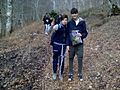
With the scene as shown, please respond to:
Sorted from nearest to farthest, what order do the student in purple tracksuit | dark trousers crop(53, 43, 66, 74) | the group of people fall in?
the group of people, the student in purple tracksuit, dark trousers crop(53, 43, 66, 74)

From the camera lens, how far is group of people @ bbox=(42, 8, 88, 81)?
10039mm

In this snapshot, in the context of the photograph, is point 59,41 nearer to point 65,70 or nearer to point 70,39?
point 70,39

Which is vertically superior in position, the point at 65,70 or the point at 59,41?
the point at 59,41

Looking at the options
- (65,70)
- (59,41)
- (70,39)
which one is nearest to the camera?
(70,39)

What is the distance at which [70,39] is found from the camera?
397 inches

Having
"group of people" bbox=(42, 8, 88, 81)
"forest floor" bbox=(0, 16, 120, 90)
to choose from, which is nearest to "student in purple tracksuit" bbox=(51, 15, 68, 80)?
"group of people" bbox=(42, 8, 88, 81)

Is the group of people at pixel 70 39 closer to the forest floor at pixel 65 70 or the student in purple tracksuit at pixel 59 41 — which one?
the student in purple tracksuit at pixel 59 41

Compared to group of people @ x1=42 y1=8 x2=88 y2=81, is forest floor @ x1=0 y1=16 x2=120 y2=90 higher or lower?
lower

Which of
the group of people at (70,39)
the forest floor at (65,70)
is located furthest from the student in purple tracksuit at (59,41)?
the forest floor at (65,70)

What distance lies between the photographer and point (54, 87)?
10164 millimetres

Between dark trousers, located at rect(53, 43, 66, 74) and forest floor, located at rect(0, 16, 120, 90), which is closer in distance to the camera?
forest floor, located at rect(0, 16, 120, 90)

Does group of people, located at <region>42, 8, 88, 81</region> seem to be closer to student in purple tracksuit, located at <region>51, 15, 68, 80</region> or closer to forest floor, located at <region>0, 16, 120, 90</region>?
student in purple tracksuit, located at <region>51, 15, 68, 80</region>

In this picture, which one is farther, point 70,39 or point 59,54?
point 59,54

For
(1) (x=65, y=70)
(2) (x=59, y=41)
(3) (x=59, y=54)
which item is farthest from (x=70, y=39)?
(1) (x=65, y=70)
